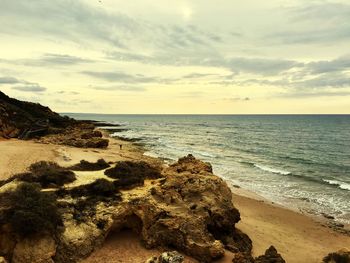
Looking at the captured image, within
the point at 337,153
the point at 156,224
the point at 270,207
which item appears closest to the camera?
the point at 156,224

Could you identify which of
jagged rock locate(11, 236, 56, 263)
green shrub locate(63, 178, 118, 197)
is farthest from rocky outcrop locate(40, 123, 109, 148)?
jagged rock locate(11, 236, 56, 263)

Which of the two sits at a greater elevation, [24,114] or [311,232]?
[24,114]

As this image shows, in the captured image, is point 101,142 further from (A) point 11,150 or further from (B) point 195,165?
(B) point 195,165

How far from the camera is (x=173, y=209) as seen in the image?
13992 mm

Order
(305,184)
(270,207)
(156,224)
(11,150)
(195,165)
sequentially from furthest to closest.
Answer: (305,184) < (11,150) < (270,207) < (195,165) < (156,224)

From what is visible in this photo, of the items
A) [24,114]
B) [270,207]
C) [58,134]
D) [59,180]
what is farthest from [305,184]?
[24,114]

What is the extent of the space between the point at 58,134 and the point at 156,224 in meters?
37.2

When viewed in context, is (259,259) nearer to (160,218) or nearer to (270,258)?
(270,258)

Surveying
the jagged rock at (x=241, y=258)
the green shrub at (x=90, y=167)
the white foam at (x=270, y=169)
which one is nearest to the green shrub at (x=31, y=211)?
the green shrub at (x=90, y=167)

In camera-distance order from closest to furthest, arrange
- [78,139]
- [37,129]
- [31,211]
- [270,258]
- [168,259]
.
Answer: [168,259], [31,211], [270,258], [78,139], [37,129]

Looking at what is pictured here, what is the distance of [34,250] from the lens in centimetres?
1100

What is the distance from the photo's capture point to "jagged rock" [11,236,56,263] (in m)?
10.8

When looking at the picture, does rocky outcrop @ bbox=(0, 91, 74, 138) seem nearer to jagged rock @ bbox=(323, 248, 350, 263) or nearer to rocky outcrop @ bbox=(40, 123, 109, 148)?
rocky outcrop @ bbox=(40, 123, 109, 148)

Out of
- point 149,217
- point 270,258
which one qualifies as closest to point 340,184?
point 270,258
